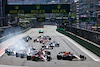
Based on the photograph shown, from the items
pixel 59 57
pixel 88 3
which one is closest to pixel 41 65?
pixel 59 57

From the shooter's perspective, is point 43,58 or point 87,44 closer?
point 43,58

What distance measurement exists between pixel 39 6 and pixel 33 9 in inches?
72.2

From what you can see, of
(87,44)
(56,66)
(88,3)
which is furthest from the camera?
(88,3)

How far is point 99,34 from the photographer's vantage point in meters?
20.7

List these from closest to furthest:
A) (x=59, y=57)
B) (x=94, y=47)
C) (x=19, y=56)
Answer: (x=59, y=57) → (x=19, y=56) → (x=94, y=47)

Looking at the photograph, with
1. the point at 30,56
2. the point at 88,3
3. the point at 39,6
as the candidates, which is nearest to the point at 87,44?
the point at 30,56

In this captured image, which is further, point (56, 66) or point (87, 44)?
point (87, 44)

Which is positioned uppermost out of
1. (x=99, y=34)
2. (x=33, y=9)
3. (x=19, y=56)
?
(x=33, y=9)

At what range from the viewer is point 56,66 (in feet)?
42.3

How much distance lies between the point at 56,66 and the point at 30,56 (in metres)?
3.35

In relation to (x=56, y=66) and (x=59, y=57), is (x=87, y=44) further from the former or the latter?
(x=56, y=66)

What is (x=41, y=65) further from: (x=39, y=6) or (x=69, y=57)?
(x=39, y=6)

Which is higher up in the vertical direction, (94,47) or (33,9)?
(33,9)

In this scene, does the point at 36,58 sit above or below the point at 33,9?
below
